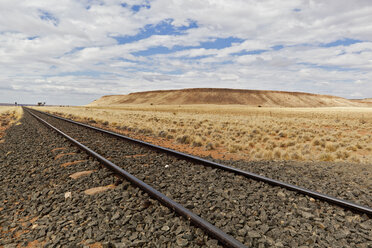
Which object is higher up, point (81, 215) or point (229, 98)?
point (229, 98)

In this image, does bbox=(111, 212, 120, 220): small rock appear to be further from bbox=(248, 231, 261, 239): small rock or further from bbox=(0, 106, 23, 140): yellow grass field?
bbox=(0, 106, 23, 140): yellow grass field

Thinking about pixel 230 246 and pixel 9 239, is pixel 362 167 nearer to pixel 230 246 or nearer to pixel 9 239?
pixel 230 246

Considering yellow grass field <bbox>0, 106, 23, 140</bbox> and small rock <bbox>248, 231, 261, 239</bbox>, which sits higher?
yellow grass field <bbox>0, 106, 23, 140</bbox>

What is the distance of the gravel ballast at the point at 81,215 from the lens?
3.65m

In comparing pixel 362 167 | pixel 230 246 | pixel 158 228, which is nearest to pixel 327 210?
pixel 230 246

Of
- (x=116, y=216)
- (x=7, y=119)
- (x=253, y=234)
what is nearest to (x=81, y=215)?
(x=116, y=216)

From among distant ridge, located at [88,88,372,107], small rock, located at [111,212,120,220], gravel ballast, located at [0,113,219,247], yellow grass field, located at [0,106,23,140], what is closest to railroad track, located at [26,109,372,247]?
gravel ballast, located at [0,113,219,247]

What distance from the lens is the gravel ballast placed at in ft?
12.0

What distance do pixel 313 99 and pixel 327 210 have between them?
722ft

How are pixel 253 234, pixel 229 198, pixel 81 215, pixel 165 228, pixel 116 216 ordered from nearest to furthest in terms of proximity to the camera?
pixel 253 234 < pixel 165 228 < pixel 116 216 < pixel 81 215 < pixel 229 198

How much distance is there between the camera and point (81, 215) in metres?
4.43

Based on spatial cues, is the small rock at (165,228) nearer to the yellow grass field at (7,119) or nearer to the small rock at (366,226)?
the small rock at (366,226)

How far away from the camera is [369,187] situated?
6.18m

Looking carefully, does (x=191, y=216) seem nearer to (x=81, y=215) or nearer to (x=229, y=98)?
(x=81, y=215)
